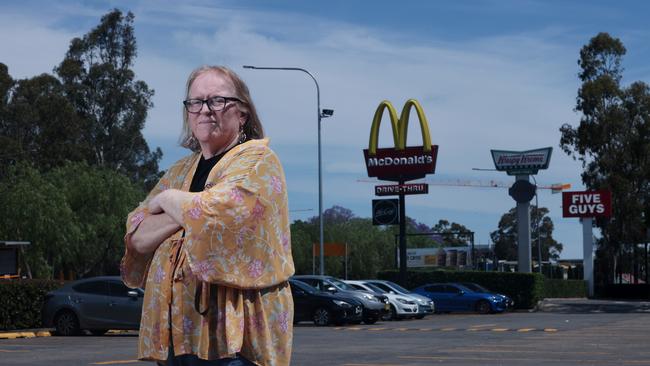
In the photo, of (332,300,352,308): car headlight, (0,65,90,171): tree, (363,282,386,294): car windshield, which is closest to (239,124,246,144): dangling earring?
(332,300,352,308): car headlight

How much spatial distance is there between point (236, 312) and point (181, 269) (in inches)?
8.9

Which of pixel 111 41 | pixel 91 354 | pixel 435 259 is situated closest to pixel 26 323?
pixel 91 354

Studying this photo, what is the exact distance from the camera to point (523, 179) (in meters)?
54.4

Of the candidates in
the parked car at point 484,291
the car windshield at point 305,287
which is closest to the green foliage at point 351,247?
the parked car at point 484,291

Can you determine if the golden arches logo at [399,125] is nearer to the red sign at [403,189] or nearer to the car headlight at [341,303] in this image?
the red sign at [403,189]

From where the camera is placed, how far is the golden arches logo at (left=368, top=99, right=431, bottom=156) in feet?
146

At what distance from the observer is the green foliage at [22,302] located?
26391 millimetres

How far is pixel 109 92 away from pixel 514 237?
74.6 m

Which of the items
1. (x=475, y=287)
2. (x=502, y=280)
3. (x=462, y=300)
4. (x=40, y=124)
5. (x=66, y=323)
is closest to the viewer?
(x=66, y=323)

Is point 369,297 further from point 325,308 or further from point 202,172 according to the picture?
point 202,172

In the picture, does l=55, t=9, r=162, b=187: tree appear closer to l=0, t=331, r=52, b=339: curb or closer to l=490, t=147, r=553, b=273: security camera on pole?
l=490, t=147, r=553, b=273: security camera on pole

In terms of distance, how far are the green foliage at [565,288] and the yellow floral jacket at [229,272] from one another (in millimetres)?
65685

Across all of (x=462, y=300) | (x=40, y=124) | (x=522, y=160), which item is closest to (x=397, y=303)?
(x=462, y=300)

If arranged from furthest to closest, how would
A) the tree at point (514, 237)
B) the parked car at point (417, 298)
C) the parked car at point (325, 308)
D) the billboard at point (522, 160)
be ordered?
the tree at point (514, 237), the billboard at point (522, 160), the parked car at point (417, 298), the parked car at point (325, 308)
